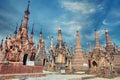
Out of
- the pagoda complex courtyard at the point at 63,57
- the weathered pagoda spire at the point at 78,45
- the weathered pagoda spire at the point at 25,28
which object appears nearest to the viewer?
the pagoda complex courtyard at the point at 63,57

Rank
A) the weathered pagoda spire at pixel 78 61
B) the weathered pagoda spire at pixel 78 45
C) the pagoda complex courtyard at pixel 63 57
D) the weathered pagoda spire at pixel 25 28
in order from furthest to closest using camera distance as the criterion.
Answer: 1. the weathered pagoda spire at pixel 78 45
2. the weathered pagoda spire at pixel 25 28
3. the weathered pagoda spire at pixel 78 61
4. the pagoda complex courtyard at pixel 63 57

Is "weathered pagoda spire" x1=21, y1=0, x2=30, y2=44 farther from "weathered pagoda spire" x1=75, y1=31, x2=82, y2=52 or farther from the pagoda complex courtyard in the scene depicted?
"weathered pagoda spire" x1=75, y1=31, x2=82, y2=52

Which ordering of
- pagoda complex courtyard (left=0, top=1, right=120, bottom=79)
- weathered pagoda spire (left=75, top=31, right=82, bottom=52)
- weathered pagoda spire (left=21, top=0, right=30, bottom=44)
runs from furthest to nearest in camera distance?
weathered pagoda spire (left=75, top=31, right=82, bottom=52) < weathered pagoda spire (left=21, top=0, right=30, bottom=44) < pagoda complex courtyard (left=0, top=1, right=120, bottom=79)

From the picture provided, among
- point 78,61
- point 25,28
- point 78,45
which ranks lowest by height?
point 78,61

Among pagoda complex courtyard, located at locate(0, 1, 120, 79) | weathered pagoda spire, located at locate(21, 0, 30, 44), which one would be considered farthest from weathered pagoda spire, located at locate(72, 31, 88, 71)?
weathered pagoda spire, located at locate(21, 0, 30, 44)

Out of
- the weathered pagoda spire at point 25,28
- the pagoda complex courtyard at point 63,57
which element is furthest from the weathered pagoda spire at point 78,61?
the weathered pagoda spire at point 25,28

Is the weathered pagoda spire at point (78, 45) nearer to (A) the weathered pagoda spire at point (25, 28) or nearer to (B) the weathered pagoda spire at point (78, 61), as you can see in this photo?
(B) the weathered pagoda spire at point (78, 61)

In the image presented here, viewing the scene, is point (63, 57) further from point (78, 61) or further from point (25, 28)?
point (25, 28)

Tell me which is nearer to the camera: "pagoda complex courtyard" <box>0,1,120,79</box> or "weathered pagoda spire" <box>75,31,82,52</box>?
"pagoda complex courtyard" <box>0,1,120,79</box>

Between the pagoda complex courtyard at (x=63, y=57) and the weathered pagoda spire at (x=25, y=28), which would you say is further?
the weathered pagoda spire at (x=25, y=28)

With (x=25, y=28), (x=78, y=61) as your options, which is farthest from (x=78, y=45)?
(x=25, y=28)

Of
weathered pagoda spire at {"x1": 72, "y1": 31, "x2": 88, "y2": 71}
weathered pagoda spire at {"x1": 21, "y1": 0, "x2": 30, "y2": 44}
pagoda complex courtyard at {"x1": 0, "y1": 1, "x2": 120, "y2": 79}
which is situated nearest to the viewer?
pagoda complex courtyard at {"x1": 0, "y1": 1, "x2": 120, "y2": 79}

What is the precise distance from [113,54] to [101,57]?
36.7 feet

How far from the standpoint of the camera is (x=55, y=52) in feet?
99.4
